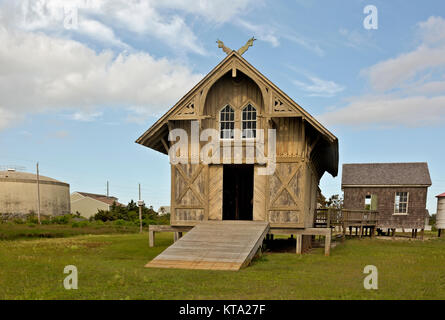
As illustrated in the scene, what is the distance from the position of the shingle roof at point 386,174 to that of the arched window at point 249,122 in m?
18.1

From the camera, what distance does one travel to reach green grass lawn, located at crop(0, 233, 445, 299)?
9414 millimetres

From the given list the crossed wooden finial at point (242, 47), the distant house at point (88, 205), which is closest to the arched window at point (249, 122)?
the crossed wooden finial at point (242, 47)

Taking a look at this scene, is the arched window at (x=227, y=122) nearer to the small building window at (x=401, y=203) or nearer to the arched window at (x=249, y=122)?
the arched window at (x=249, y=122)

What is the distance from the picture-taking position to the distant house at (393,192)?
32.9m

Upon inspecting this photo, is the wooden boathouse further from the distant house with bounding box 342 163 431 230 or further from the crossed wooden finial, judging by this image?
the distant house with bounding box 342 163 431 230

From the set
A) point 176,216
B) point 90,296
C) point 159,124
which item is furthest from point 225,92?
point 90,296

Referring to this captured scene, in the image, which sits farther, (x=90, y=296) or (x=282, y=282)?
(x=282, y=282)

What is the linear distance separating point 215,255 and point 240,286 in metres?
4.15

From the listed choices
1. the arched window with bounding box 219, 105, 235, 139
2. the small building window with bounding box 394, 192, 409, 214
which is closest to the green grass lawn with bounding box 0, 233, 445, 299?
the arched window with bounding box 219, 105, 235, 139

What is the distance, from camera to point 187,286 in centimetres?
1024

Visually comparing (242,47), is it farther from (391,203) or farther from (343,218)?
(391,203)
